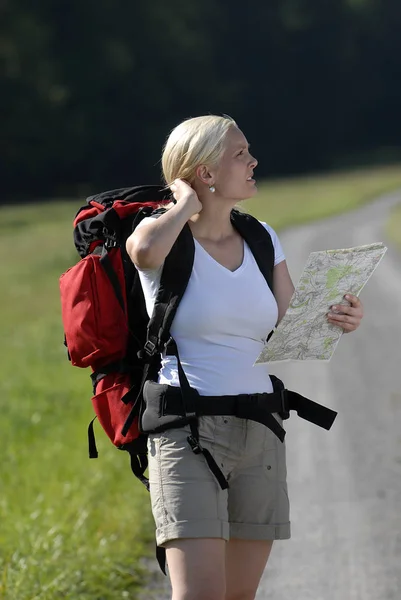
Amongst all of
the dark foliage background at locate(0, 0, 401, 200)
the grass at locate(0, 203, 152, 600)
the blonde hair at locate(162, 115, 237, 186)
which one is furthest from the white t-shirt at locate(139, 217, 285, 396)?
the dark foliage background at locate(0, 0, 401, 200)

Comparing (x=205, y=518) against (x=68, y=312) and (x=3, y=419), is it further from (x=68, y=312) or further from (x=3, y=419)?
(x=3, y=419)

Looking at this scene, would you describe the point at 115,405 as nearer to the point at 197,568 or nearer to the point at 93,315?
the point at 93,315

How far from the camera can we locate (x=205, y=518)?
3.61 metres

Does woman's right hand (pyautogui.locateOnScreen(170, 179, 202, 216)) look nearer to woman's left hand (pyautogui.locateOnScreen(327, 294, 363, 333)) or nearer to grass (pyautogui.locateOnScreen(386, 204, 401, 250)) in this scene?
woman's left hand (pyautogui.locateOnScreen(327, 294, 363, 333))

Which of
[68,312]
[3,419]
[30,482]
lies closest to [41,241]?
[3,419]

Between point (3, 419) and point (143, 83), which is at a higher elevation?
point (3, 419)

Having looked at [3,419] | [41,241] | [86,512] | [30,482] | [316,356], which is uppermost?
[316,356]

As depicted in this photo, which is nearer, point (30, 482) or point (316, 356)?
point (316, 356)

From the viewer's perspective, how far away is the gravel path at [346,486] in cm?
571

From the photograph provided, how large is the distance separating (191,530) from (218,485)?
0.17 metres

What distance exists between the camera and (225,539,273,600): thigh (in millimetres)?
3828

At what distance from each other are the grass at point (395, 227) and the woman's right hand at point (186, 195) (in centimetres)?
2420

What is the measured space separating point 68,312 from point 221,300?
475 millimetres

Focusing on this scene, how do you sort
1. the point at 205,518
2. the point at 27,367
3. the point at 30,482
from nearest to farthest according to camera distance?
the point at 205,518 < the point at 30,482 < the point at 27,367
